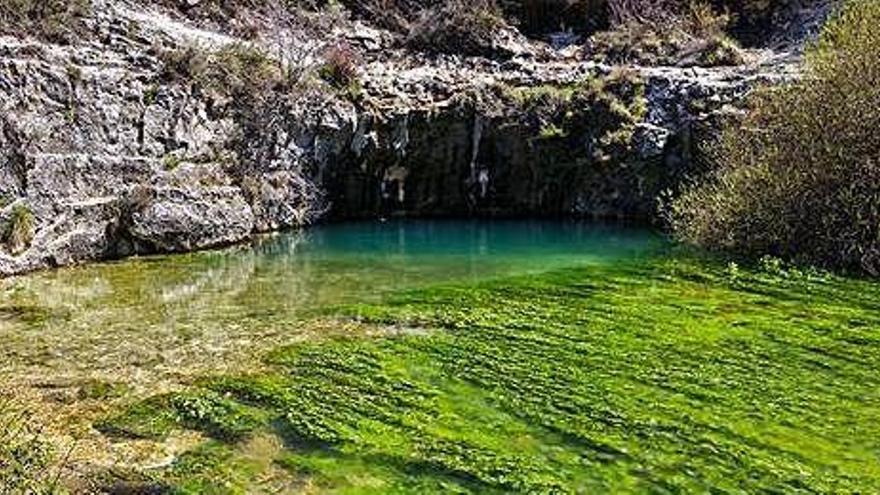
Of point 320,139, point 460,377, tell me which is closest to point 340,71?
point 320,139

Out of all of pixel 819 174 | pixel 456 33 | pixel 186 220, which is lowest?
pixel 186 220

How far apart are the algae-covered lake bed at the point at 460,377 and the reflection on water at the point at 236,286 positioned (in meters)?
0.09

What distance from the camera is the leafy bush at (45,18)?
2611 cm

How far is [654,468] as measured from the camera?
31.7ft

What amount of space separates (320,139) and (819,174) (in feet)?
51.7

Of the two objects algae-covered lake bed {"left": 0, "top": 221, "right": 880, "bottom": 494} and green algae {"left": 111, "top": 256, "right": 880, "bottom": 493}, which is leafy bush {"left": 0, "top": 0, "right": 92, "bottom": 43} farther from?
green algae {"left": 111, "top": 256, "right": 880, "bottom": 493}

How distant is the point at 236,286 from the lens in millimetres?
20516

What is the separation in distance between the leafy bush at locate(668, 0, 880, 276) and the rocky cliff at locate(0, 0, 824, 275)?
28.2 feet

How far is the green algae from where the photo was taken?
9656 millimetres

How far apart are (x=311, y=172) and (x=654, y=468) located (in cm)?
2342

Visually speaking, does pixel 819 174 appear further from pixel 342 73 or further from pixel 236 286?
pixel 342 73

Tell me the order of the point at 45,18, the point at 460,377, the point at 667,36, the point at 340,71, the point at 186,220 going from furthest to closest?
the point at 667,36 < the point at 340,71 < the point at 45,18 < the point at 186,220 < the point at 460,377

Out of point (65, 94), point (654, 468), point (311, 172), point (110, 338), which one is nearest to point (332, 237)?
point (311, 172)

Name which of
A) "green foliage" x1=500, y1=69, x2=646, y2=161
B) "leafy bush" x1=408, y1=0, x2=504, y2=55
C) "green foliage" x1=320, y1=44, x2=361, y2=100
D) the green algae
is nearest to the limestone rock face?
"green foliage" x1=320, y1=44, x2=361, y2=100
